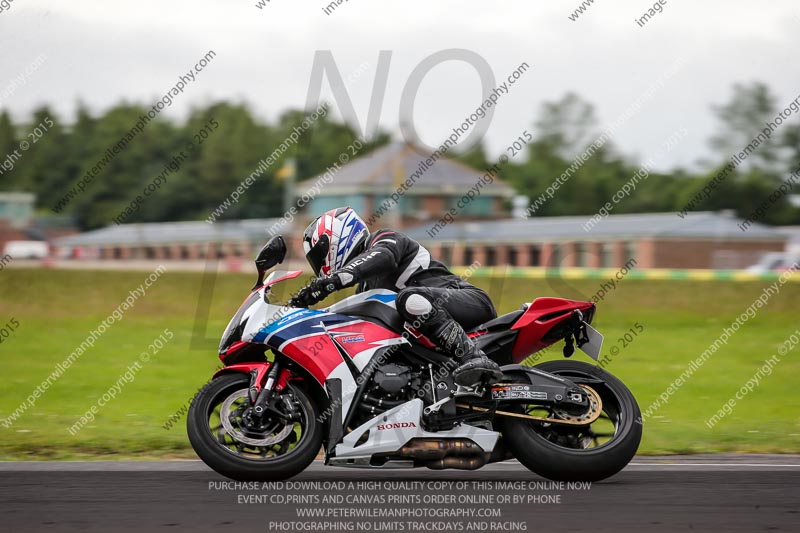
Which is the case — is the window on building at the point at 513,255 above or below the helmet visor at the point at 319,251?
below

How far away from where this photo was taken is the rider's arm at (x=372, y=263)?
6473 millimetres

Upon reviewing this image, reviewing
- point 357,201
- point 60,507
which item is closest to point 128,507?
point 60,507

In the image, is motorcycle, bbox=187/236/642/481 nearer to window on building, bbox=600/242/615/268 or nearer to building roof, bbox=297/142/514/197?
building roof, bbox=297/142/514/197

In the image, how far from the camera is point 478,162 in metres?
77.0

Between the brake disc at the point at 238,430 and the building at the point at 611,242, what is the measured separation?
4343 cm

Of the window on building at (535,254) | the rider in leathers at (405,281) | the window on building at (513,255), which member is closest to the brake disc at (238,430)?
the rider in leathers at (405,281)

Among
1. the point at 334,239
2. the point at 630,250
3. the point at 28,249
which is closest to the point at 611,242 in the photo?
the point at 630,250

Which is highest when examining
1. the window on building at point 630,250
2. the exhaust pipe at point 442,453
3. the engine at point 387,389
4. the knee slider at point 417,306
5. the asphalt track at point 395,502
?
the knee slider at point 417,306

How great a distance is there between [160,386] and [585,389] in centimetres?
786

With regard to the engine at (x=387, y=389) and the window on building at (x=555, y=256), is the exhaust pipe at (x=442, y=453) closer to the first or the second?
the engine at (x=387, y=389)

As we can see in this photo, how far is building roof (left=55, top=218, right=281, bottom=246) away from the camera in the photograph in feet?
192

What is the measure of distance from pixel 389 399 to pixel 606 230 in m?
48.3

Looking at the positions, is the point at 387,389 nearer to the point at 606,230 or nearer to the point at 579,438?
the point at 579,438

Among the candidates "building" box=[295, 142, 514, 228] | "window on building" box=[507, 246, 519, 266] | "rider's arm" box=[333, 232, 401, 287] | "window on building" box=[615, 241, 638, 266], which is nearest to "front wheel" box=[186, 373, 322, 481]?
"rider's arm" box=[333, 232, 401, 287]
